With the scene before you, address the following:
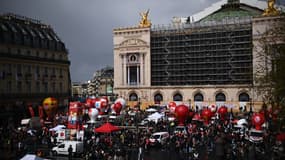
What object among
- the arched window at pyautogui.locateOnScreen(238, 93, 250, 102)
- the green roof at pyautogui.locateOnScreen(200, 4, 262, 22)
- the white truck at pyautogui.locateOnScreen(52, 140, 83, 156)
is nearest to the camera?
the white truck at pyautogui.locateOnScreen(52, 140, 83, 156)

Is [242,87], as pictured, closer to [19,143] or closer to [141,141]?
[141,141]

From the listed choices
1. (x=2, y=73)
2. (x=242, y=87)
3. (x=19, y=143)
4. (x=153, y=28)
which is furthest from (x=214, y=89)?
(x=19, y=143)

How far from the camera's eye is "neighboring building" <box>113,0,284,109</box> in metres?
64.2

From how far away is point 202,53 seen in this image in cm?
6781

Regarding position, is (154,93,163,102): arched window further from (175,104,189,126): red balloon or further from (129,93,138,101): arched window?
(175,104,189,126): red balloon

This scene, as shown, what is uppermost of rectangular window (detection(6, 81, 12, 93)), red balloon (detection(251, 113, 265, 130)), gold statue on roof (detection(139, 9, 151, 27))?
gold statue on roof (detection(139, 9, 151, 27))

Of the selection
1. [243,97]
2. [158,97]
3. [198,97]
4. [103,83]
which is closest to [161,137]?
[243,97]

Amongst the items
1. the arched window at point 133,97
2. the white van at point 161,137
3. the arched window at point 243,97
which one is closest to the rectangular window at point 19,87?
the white van at point 161,137

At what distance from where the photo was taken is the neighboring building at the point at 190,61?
64.2 m

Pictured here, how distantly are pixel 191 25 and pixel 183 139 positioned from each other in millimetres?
45783

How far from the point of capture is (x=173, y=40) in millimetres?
70250

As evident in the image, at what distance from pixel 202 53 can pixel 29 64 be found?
30.7 m

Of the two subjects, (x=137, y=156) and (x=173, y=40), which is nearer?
(x=137, y=156)

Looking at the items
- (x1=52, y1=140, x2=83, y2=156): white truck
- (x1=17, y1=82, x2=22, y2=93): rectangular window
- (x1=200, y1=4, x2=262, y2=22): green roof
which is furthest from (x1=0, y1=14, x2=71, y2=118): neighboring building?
(x1=200, y1=4, x2=262, y2=22): green roof
